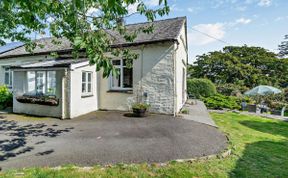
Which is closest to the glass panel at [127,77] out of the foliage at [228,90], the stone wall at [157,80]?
the stone wall at [157,80]

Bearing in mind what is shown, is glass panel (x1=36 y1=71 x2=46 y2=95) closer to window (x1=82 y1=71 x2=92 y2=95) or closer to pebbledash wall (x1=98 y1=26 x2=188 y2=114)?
window (x1=82 y1=71 x2=92 y2=95)

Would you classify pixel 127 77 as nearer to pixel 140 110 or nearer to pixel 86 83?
pixel 86 83

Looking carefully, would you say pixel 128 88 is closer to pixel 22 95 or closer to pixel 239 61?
pixel 22 95

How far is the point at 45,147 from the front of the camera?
6.22 meters

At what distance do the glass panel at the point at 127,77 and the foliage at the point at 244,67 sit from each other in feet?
85.5

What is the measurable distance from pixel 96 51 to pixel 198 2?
11.5 metres

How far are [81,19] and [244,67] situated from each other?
128 ft

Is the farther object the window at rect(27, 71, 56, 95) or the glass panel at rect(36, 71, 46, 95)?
the glass panel at rect(36, 71, 46, 95)

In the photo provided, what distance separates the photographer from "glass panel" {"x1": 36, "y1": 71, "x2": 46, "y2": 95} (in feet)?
42.2

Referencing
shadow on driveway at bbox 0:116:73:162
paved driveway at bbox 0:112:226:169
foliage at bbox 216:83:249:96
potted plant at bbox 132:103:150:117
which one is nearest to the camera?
paved driveway at bbox 0:112:226:169

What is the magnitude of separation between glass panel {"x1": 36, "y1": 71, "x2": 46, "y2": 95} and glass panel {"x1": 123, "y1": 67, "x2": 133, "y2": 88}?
5.84 m

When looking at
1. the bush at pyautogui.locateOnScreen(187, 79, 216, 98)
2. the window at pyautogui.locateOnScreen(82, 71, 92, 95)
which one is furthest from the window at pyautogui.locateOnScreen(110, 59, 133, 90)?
the bush at pyautogui.locateOnScreen(187, 79, 216, 98)

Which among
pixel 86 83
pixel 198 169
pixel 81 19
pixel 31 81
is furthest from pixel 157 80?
pixel 31 81

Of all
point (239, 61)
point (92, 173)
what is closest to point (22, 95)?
point (92, 173)
